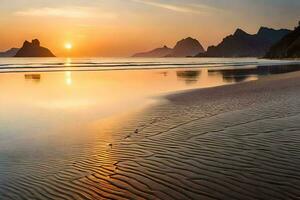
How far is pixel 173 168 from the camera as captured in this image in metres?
8.45

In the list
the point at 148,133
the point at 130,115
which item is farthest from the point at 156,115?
the point at 148,133

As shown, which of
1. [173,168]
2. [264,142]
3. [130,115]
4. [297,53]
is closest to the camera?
[173,168]

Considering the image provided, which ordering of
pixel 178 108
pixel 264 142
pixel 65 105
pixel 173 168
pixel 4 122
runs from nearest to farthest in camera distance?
pixel 173 168
pixel 264 142
pixel 4 122
pixel 178 108
pixel 65 105

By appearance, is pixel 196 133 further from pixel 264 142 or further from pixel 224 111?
pixel 224 111

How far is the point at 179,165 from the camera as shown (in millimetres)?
8648

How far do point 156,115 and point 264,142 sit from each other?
738 centimetres

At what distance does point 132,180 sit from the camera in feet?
25.4

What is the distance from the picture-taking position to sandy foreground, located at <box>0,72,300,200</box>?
275 inches

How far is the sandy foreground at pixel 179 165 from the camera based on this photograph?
22.9ft

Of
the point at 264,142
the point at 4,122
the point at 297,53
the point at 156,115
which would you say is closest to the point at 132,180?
the point at 264,142

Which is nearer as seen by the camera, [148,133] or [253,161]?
[253,161]

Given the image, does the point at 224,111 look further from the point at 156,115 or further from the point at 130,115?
the point at 130,115

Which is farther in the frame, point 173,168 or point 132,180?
point 173,168

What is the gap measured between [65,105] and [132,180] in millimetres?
15045
